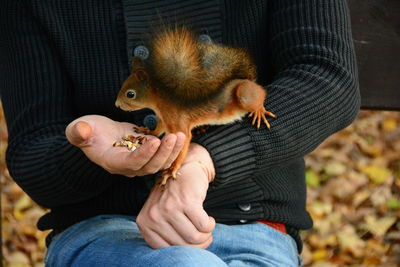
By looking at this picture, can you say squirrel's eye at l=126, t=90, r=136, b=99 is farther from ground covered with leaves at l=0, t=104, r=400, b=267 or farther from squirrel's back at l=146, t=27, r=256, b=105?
ground covered with leaves at l=0, t=104, r=400, b=267

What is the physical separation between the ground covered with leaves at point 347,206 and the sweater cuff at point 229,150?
1.68 m

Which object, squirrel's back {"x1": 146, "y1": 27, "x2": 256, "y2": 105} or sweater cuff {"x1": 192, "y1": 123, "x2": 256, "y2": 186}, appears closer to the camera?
squirrel's back {"x1": 146, "y1": 27, "x2": 256, "y2": 105}

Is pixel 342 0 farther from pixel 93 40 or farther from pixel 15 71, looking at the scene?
pixel 15 71

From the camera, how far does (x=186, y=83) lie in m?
1.29

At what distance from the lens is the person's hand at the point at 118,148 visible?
1.29 m

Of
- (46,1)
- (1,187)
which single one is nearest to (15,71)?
(46,1)

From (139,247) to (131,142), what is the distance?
0.78 feet

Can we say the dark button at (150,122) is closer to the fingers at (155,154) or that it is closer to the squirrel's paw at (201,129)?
the squirrel's paw at (201,129)

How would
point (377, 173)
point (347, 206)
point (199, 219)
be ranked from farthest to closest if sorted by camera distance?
point (377, 173), point (347, 206), point (199, 219)

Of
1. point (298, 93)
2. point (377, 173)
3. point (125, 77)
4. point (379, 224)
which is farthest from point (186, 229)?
point (377, 173)

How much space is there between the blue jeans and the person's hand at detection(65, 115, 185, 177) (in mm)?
190

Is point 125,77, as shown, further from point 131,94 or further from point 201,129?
point 131,94

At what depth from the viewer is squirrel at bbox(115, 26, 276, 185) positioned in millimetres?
1283

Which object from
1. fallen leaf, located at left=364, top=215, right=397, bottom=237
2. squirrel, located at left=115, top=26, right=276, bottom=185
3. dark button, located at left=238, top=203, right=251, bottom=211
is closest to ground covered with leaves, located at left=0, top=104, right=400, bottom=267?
fallen leaf, located at left=364, top=215, right=397, bottom=237
